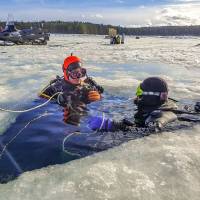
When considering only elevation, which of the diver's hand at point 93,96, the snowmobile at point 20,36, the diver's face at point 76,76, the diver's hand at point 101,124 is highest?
the diver's face at point 76,76

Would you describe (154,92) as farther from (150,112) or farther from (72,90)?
(72,90)

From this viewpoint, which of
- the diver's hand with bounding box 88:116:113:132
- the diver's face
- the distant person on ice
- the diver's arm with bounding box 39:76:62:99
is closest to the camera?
the diver's hand with bounding box 88:116:113:132

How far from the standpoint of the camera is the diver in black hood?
638 cm

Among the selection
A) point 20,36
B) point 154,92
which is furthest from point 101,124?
point 20,36

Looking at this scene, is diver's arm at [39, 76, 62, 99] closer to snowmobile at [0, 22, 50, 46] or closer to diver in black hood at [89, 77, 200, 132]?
diver in black hood at [89, 77, 200, 132]

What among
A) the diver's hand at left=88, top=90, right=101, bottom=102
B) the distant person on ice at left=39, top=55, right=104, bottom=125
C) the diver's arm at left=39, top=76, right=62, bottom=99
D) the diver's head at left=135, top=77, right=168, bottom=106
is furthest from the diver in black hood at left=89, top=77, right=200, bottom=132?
the diver's arm at left=39, top=76, right=62, bottom=99

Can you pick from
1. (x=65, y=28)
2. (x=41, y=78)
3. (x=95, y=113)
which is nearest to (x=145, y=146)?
(x=95, y=113)

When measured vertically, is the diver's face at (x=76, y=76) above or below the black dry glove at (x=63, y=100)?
above

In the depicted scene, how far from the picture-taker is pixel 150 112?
6.99 meters

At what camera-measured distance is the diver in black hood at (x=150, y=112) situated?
638 cm

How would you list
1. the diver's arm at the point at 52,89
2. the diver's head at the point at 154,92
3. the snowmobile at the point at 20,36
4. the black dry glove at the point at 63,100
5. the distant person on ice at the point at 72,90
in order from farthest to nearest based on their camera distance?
the snowmobile at the point at 20,36, the diver's arm at the point at 52,89, the distant person on ice at the point at 72,90, the black dry glove at the point at 63,100, the diver's head at the point at 154,92

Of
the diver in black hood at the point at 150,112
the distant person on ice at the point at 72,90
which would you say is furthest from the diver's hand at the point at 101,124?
the distant person on ice at the point at 72,90

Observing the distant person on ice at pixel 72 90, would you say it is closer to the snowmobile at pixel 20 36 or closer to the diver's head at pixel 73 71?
the diver's head at pixel 73 71

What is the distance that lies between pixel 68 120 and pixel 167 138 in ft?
6.83
